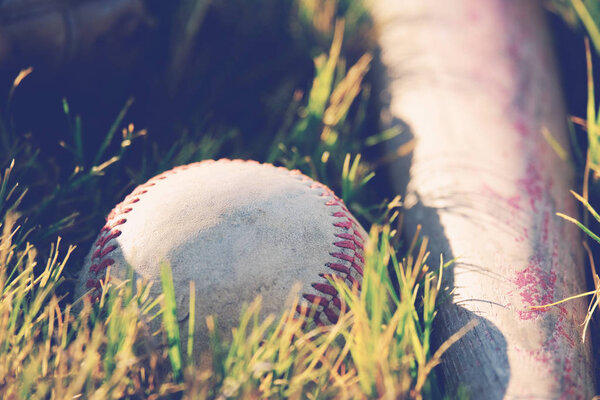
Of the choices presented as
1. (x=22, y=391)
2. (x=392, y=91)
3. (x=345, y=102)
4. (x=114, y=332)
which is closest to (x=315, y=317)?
(x=114, y=332)

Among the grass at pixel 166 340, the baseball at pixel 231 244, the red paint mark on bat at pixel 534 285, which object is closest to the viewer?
the grass at pixel 166 340

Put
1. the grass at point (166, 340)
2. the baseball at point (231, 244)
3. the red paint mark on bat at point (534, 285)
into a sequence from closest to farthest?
the grass at point (166, 340) < the baseball at point (231, 244) < the red paint mark on bat at point (534, 285)

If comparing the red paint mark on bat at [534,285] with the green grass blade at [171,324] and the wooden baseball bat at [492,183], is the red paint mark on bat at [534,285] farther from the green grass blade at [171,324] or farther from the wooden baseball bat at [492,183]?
the green grass blade at [171,324]

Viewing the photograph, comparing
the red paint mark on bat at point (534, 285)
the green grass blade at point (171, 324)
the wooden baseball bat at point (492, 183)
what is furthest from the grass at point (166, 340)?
the red paint mark on bat at point (534, 285)

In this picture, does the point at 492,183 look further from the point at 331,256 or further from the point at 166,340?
the point at 166,340

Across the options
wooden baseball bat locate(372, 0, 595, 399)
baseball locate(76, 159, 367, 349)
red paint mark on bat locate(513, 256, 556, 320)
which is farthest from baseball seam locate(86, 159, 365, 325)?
Answer: red paint mark on bat locate(513, 256, 556, 320)

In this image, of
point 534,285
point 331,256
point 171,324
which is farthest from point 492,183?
point 171,324

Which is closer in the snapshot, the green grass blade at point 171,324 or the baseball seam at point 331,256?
the green grass blade at point 171,324
